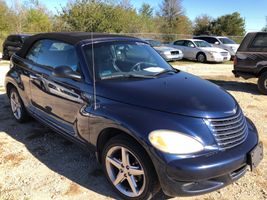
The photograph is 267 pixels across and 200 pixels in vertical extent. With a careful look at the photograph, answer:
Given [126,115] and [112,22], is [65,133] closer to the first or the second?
[126,115]

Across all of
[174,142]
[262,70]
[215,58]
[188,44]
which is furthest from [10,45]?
[174,142]

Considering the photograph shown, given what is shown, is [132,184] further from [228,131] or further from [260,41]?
[260,41]

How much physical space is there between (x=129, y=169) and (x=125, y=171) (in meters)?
0.08

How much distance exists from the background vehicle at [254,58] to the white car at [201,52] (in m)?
8.51

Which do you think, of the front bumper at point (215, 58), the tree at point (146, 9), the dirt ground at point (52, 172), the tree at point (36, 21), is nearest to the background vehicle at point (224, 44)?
the front bumper at point (215, 58)

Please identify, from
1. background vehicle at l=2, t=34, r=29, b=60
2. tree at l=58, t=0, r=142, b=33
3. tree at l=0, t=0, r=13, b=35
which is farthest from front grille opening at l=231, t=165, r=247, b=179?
tree at l=0, t=0, r=13, b=35

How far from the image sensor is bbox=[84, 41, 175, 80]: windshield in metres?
3.90

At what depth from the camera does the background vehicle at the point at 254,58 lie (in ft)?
29.5

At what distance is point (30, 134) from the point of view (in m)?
5.32

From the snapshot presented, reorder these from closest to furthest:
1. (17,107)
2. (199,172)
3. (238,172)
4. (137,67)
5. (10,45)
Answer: (199,172), (238,172), (137,67), (17,107), (10,45)

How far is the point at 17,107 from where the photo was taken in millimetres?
5848

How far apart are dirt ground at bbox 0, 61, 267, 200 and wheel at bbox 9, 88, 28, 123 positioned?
13 centimetres

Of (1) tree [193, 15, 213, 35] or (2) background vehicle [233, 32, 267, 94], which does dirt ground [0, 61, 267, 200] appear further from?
(1) tree [193, 15, 213, 35]

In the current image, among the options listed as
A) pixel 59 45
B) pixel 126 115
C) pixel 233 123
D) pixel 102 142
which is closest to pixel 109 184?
pixel 102 142
